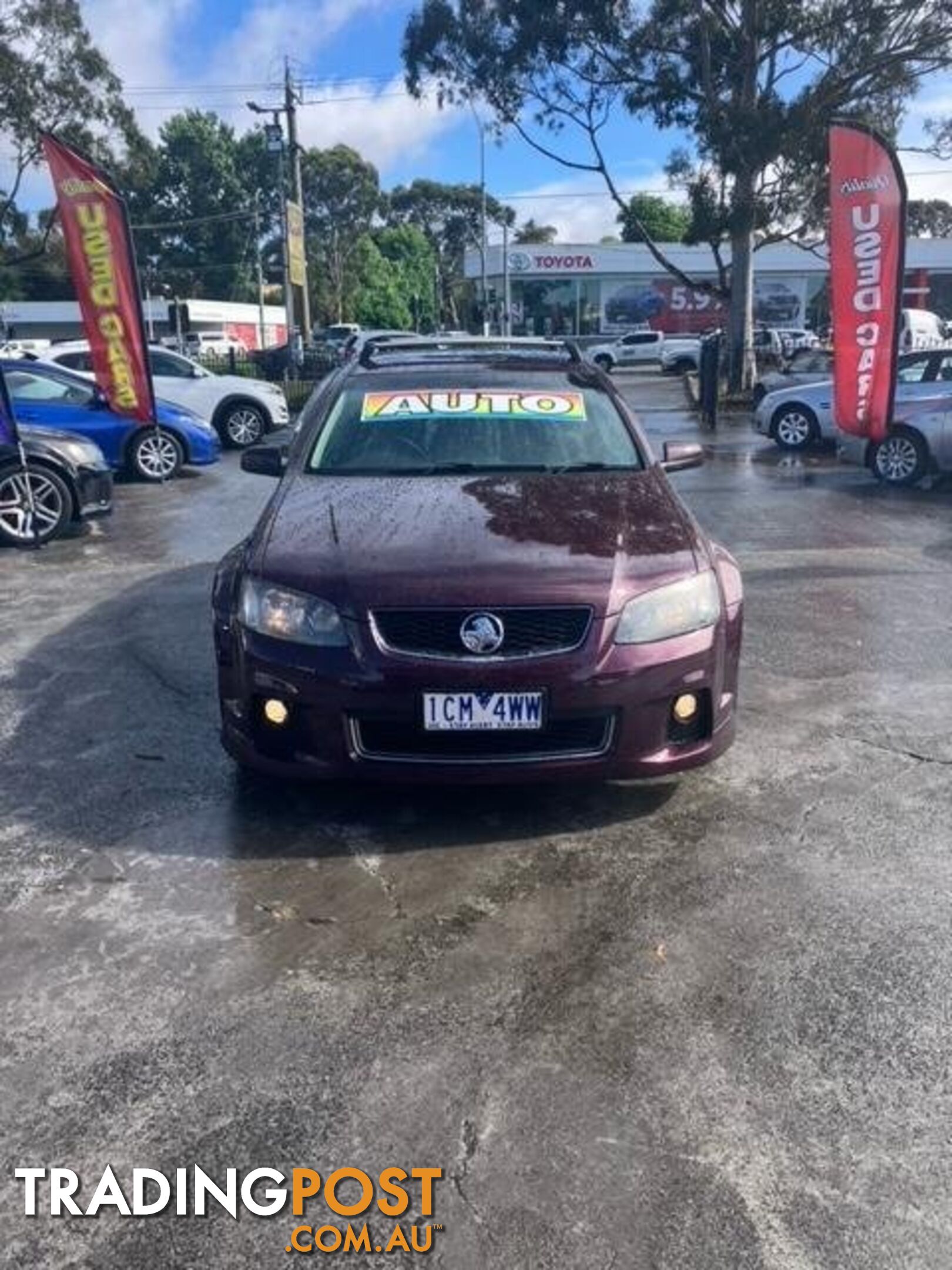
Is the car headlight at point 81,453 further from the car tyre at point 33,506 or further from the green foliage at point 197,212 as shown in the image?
the green foliage at point 197,212

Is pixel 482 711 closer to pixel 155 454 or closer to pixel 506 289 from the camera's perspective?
pixel 155 454

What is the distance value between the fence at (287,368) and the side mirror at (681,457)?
695 inches

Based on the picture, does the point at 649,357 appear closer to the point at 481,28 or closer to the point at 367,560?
the point at 481,28

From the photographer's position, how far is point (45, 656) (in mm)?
6098

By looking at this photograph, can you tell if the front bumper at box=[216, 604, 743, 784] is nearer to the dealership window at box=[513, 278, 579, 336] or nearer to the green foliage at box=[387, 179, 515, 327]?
the dealership window at box=[513, 278, 579, 336]

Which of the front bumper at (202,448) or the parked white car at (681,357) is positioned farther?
the parked white car at (681,357)

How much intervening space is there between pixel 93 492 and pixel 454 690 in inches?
270

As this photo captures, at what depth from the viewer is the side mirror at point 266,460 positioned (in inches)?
210

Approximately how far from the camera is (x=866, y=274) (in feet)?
35.6

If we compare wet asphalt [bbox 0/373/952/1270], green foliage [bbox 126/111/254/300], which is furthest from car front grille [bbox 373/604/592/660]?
green foliage [bbox 126/111/254/300]

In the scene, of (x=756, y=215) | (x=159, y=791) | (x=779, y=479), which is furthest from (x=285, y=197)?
(x=159, y=791)

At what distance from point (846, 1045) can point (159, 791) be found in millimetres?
2709

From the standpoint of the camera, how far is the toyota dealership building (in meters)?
52.5

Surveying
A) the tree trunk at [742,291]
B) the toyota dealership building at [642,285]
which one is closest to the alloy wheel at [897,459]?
the tree trunk at [742,291]
